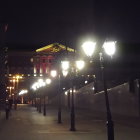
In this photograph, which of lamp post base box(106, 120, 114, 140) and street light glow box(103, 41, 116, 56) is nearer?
lamp post base box(106, 120, 114, 140)

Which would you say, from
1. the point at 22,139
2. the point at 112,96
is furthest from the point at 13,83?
the point at 22,139

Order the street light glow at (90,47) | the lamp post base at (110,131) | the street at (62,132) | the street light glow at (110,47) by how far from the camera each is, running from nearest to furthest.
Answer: the lamp post base at (110,131) → the street light glow at (110,47) → the street light glow at (90,47) → the street at (62,132)

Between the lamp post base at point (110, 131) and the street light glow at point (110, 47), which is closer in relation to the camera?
the lamp post base at point (110, 131)

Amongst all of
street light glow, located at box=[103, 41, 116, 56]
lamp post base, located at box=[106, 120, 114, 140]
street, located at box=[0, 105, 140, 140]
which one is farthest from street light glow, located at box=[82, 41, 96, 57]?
street, located at box=[0, 105, 140, 140]

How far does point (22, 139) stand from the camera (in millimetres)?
16938

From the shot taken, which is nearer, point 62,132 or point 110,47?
point 110,47

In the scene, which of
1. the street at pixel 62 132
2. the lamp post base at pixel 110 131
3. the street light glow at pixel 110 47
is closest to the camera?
the lamp post base at pixel 110 131

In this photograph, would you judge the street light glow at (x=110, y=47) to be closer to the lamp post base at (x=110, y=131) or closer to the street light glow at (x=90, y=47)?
the street light glow at (x=90, y=47)

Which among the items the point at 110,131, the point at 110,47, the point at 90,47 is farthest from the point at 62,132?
the point at 110,47

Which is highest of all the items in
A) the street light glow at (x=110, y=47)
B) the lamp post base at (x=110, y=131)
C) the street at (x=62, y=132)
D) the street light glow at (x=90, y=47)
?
the street light glow at (x=90, y=47)

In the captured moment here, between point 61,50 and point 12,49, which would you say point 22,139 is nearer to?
point 61,50

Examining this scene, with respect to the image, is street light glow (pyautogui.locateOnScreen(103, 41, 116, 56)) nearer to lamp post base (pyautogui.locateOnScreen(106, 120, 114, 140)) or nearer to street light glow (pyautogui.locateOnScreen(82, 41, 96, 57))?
street light glow (pyautogui.locateOnScreen(82, 41, 96, 57))

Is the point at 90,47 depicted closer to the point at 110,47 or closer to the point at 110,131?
the point at 110,47

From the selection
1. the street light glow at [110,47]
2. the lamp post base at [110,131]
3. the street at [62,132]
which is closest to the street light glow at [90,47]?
the street light glow at [110,47]
